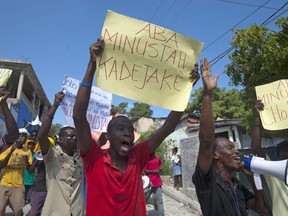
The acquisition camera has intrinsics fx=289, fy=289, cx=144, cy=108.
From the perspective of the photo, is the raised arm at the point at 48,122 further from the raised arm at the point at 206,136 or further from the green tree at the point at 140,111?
the green tree at the point at 140,111

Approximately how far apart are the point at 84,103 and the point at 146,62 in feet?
2.04

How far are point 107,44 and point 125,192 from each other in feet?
3.76

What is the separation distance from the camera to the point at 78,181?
3422mm

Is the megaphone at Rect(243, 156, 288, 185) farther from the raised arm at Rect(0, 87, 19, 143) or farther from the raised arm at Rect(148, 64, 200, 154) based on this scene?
the raised arm at Rect(0, 87, 19, 143)

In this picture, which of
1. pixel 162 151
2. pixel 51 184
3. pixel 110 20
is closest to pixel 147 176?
pixel 51 184

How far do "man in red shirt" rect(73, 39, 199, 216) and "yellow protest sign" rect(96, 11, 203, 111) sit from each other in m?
0.13

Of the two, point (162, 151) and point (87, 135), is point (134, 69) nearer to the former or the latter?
point (87, 135)

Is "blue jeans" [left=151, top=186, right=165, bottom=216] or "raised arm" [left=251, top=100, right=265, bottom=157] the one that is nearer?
"raised arm" [left=251, top=100, right=265, bottom=157]

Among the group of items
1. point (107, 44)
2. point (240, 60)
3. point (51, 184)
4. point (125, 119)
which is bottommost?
point (51, 184)

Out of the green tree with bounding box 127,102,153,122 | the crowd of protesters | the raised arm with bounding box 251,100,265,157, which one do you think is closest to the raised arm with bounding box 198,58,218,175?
the crowd of protesters

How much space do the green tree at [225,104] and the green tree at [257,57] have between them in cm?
1793

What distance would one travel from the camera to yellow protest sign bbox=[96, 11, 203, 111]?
2281mm

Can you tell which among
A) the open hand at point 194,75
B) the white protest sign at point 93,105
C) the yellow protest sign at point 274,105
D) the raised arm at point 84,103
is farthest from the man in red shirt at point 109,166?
the white protest sign at point 93,105

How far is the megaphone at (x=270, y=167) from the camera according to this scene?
75.5 inches
